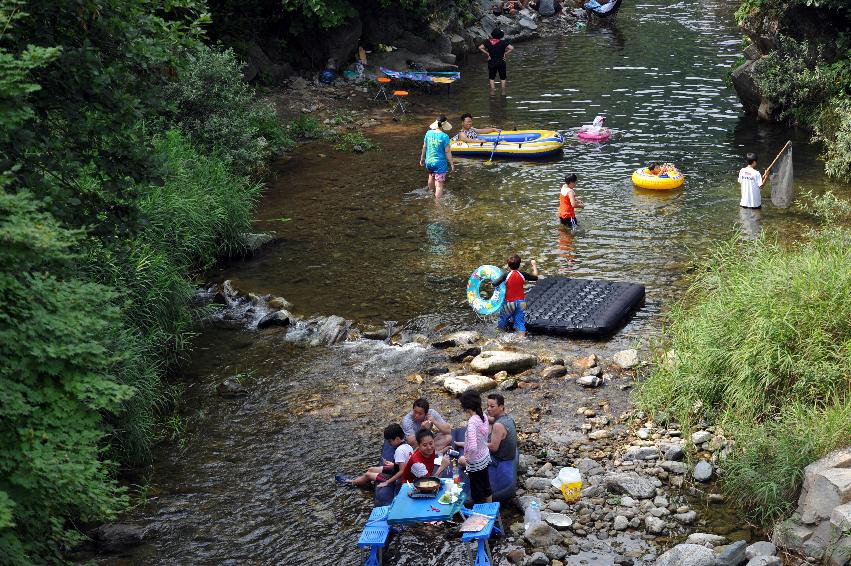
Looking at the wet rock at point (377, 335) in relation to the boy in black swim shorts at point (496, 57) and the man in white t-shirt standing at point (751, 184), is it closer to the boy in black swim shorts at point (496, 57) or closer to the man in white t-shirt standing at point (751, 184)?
the man in white t-shirt standing at point (751, 184)

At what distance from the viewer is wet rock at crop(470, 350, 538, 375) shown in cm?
1275

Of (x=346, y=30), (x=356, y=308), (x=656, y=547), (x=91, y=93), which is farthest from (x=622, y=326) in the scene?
(x=346, y=30)

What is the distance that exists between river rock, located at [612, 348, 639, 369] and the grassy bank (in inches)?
21.3

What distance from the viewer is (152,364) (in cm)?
1230

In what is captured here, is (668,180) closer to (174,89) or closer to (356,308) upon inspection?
(356,308)

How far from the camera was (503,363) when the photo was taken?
1274cm

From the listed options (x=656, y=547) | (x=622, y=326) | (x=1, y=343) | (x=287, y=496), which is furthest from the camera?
(x=622, y=326)

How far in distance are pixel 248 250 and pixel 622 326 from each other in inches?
302

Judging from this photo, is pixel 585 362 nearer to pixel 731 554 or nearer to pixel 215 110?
pixel 731 554

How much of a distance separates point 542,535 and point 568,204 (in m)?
9.88

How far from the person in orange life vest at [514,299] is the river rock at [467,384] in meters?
1.88

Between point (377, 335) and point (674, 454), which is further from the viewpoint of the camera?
point (377, 335)

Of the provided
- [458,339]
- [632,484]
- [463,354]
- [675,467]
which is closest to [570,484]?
[632,484]

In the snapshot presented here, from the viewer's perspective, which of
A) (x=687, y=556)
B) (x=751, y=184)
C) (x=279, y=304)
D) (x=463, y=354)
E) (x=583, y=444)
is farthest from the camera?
(x=751, y=184)
